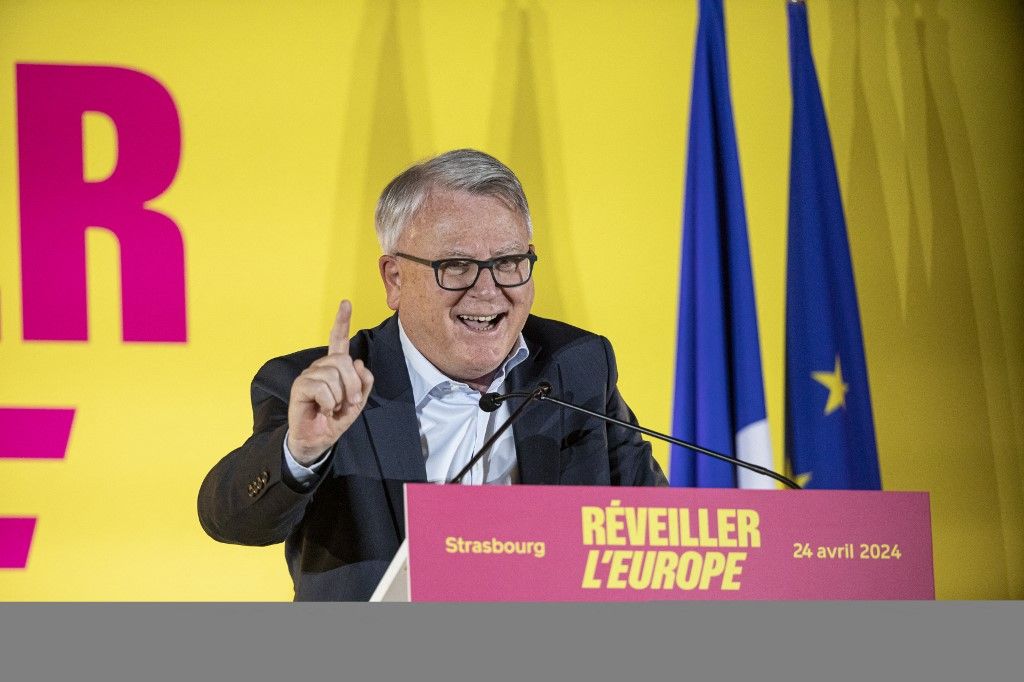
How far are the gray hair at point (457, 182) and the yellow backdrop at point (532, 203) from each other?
2.34ft

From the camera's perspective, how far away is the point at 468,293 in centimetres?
268

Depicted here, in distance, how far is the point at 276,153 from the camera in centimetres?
346

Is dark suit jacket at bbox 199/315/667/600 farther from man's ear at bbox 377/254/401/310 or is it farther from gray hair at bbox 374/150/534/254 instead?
gray hair at bbox 374/150/534/254

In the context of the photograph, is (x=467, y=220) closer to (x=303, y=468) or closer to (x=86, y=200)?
(x=303, y=468)

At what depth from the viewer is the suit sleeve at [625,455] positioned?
105 inches

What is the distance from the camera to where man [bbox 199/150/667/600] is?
2.40 metres

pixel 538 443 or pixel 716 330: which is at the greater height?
pixel 716 330

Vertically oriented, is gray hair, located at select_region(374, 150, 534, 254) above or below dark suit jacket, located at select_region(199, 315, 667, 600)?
above

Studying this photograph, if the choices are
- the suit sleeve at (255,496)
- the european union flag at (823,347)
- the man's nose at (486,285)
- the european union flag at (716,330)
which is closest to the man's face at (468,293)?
the man's nose at (486,285)

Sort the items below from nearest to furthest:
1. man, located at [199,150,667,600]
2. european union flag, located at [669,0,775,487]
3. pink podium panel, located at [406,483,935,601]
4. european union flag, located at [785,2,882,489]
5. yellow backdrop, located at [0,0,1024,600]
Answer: pink podium panel, located at [406,483,935,601] < man, located at [199,150,667,600] < yellow backdrop, located at [0,0,1024,600] < european union flag, located at [669,0,775,487] < european union flag, located at [785,2,882,489]

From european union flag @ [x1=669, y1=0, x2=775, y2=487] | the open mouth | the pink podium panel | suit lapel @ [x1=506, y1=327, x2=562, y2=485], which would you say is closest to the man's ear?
the open mouth

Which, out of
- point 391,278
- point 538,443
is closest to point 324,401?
point 538,443

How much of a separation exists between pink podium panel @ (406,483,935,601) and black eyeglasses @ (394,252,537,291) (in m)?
1.01

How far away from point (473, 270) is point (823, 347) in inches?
55.3
